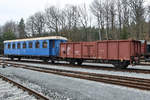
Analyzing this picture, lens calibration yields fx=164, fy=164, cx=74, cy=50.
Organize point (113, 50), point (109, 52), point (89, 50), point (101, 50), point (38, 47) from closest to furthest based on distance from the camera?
point (113, 50)
point (109, 52)
point (101, 50)
point (89, 50)
point (38, 47)

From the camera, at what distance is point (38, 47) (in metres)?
21.3

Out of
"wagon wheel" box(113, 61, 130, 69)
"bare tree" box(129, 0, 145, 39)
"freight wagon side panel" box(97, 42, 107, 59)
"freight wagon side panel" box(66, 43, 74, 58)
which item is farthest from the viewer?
"bare tree" box(129, 0, 145, 39)

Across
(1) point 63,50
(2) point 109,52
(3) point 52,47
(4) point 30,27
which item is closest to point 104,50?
(2) point 109,52

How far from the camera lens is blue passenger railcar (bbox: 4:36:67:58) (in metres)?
19.8

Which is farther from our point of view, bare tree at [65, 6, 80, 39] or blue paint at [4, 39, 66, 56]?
bare tree at [65, 6, 80, 39]

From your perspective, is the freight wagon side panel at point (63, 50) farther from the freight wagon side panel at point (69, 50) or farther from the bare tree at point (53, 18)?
the bare tree at point (53, 18)

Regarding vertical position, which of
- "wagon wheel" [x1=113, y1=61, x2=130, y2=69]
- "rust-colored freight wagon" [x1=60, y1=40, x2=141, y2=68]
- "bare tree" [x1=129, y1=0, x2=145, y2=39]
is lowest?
"wagon wheel" [x1=113, y1=61, x2=130, y2=69]

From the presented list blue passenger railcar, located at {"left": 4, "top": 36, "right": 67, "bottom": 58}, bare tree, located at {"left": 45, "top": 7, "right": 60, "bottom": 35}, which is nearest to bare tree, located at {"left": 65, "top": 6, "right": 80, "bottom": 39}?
bare tree, located at {"left": 45, "top": 7, "right": 60, "bottom": 35}

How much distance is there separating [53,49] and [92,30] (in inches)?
1373

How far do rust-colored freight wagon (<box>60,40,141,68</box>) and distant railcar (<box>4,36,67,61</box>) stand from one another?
2.47 m

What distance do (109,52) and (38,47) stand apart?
10191mm

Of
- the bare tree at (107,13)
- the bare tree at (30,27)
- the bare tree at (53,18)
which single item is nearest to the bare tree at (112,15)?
the bare tree at (107,13)

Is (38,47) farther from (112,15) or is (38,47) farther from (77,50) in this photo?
(112,15)

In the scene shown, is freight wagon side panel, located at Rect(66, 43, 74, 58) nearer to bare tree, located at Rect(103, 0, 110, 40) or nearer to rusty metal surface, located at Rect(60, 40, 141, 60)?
rusty metal surface, located at Rect(60, 40, 141, 60)
